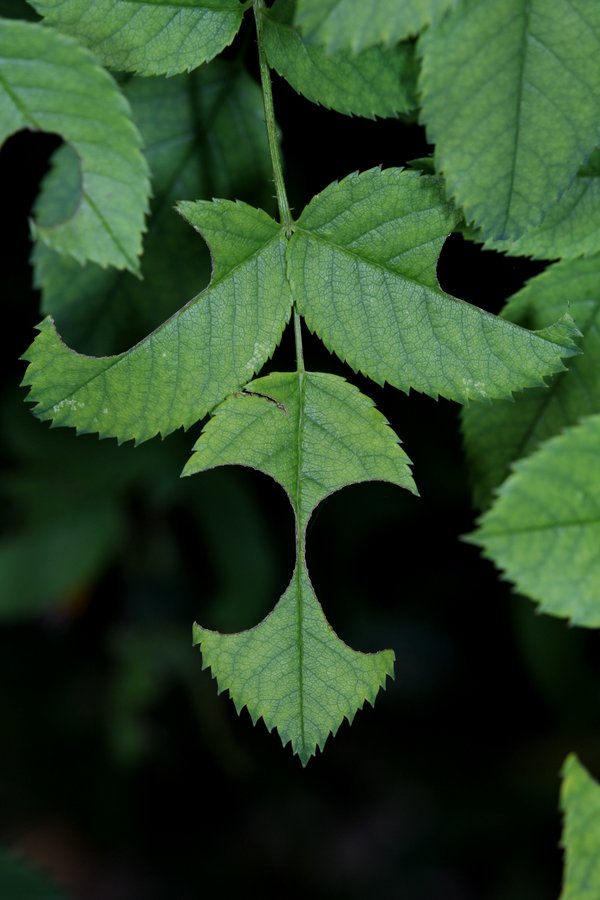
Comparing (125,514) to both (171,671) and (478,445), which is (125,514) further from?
(478,445)

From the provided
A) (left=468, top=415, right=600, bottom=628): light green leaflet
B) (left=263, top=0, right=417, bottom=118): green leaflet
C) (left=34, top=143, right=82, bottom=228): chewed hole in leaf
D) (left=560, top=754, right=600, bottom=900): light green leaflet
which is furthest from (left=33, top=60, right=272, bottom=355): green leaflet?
(left=560, top=754, right=600, bottom=900): light green leaflet

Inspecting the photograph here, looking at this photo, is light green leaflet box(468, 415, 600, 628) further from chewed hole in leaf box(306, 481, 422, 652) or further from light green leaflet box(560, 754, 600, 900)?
chewed hole in leaf box(306, 481, 422, 652)

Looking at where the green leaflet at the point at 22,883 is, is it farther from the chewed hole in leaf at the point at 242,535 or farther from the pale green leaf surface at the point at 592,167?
the pale green leaf surface at the point at 592,167

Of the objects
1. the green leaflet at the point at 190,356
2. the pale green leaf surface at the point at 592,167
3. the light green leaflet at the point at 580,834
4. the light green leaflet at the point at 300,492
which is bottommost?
Answer: the light green leaflet at the point at 580,834

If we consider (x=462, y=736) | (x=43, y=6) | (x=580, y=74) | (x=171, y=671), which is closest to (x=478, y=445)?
(x=580, y=74)

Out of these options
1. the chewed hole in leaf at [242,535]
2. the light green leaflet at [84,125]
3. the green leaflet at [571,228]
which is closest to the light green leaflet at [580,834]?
the green leaflet at [571,228]
